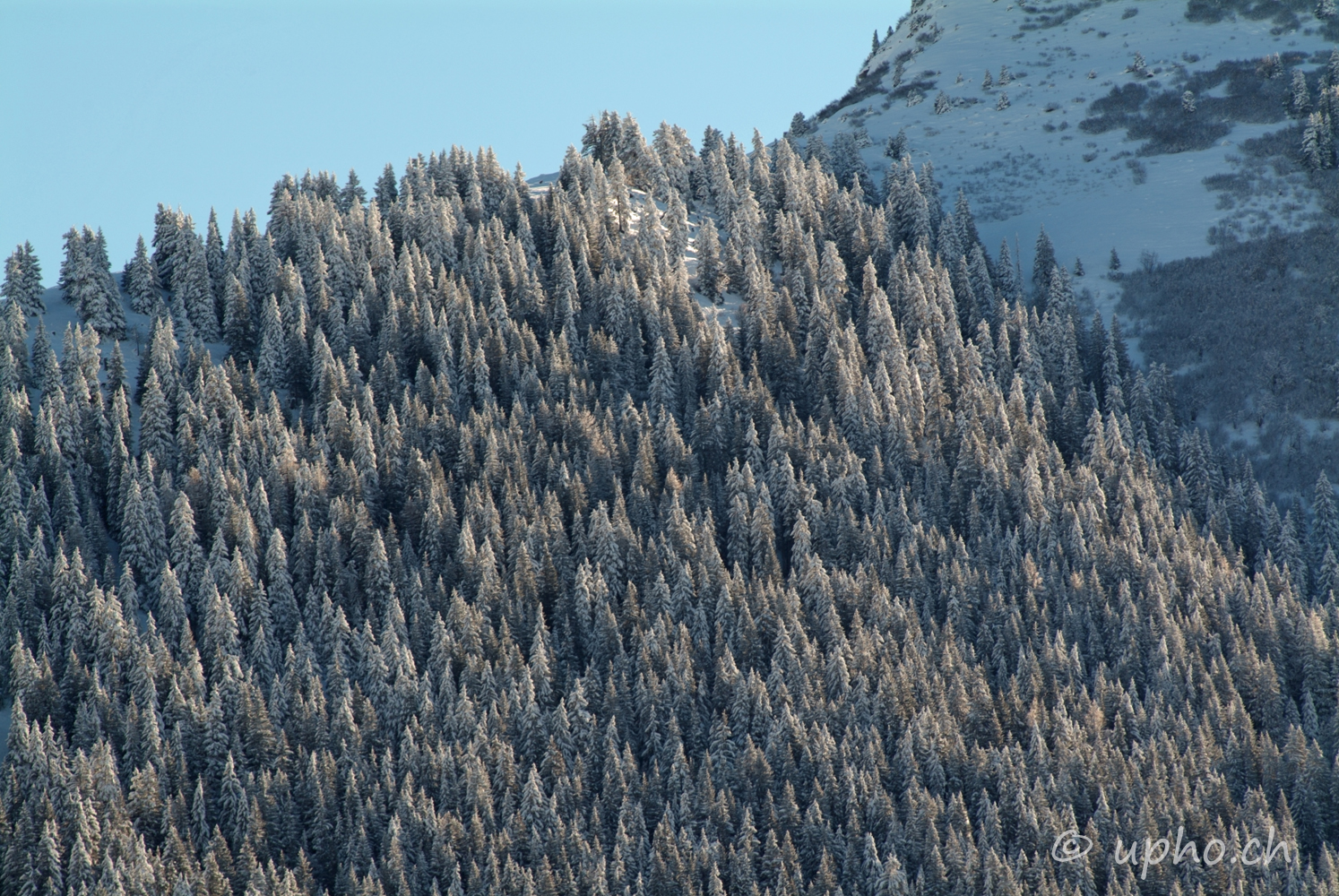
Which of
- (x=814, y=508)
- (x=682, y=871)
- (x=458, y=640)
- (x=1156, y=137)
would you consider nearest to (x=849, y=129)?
(x=1156, y=137)

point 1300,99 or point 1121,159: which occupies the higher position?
point 1300,99

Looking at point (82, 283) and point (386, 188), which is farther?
point (386, 188)

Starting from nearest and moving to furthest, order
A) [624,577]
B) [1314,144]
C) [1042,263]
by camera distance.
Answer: [624,577]
[1042,263]
[1314,144]

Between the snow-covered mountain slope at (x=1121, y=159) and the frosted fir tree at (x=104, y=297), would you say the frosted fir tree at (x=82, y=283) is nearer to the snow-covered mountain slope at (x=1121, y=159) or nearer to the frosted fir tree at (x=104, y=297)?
the frosted fir tree at (x=104, y=297)

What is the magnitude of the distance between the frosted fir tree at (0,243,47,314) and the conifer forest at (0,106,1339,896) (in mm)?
1355

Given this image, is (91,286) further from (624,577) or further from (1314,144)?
(1314,144)

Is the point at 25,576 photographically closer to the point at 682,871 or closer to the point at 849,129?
the point at 682,871

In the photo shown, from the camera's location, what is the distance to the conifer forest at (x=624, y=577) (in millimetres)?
87312

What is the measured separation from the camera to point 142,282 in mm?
141000

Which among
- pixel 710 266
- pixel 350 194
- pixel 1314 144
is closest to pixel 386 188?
pixel 350 194

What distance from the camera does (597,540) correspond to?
111 meters

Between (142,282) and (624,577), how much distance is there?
63.4 m

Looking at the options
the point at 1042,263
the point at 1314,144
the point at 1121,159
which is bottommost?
the point at 1042,263

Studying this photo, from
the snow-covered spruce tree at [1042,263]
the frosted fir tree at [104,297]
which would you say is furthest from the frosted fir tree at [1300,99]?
the frosted fir tree at [104,297]
